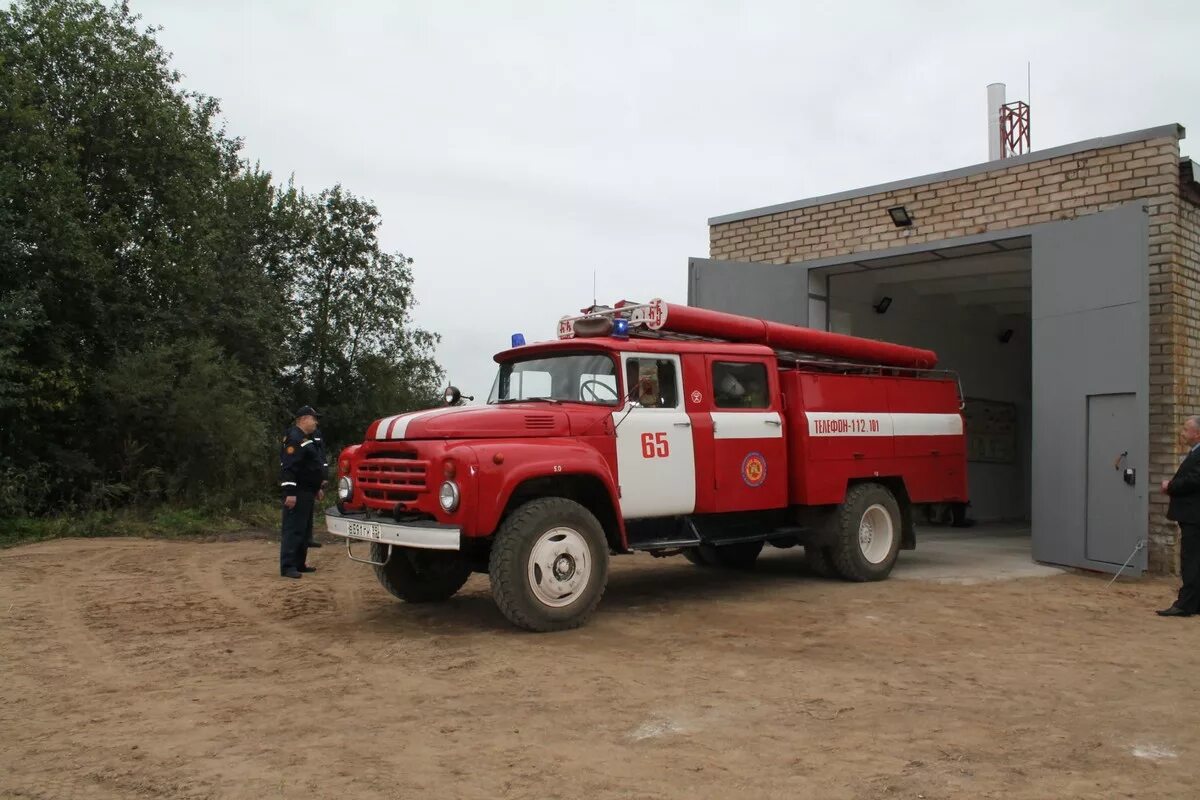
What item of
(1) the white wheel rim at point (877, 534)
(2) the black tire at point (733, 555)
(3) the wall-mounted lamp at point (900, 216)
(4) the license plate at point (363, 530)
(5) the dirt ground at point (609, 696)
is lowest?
(5) the dirt ground at point (609, 696)

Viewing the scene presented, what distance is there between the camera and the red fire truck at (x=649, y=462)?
21.9 feet

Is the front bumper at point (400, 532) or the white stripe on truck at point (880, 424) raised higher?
the white stripe on truck at point (880, 424)

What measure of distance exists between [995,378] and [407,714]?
15693mm

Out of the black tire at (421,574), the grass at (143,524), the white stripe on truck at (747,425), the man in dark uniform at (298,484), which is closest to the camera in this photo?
the black tire at (421,574)

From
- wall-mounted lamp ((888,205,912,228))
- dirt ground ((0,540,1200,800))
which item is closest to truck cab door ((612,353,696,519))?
dirt ground ((0,540,1200,800))

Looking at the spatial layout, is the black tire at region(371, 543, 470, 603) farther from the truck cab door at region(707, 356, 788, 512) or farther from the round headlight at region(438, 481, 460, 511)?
the truck cab door at region(707, 356, 788, 512)

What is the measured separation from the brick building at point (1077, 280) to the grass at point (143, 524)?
8175mm

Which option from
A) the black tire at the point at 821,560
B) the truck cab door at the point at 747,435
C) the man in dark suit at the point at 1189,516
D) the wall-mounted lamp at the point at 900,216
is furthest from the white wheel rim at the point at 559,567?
the wall-mounted lamp at the point at 900,216

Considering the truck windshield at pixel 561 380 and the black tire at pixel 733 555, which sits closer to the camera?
the truck windshield at pixel 561 380

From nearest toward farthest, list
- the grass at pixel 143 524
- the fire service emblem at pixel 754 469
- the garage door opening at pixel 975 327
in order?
1. the fire service emblem at pixel 754 469
2. the grass at pixel 143 524
3. the garage door opening at pixel 975 327

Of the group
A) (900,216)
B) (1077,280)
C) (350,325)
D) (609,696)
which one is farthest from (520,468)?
(350,325)

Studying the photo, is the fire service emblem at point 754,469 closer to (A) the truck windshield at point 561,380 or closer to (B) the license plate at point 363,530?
(A) the truck windshield at point 561,380

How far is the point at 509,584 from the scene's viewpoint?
6.54 meters

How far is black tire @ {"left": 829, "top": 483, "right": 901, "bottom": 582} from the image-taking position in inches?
362
